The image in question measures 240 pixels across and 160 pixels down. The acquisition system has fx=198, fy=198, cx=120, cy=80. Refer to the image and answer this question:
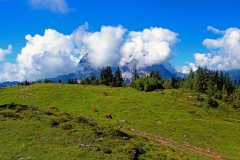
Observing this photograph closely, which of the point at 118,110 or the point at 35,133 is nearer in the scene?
the point at 35,133

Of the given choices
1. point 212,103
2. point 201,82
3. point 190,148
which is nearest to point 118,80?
point 201,82

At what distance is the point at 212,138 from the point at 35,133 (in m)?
37.1

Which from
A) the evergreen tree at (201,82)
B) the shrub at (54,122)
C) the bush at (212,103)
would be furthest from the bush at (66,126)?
the evergreen tree at (201,82)

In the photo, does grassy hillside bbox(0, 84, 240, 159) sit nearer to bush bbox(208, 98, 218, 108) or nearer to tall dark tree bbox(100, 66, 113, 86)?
bush bbox(208, 98, 218, 108)

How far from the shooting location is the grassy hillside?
20.6 metres

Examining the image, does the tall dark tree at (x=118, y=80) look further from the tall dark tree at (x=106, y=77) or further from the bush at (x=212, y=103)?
the bush at (x=212, y=103)

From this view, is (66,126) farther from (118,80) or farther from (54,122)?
(118,80)

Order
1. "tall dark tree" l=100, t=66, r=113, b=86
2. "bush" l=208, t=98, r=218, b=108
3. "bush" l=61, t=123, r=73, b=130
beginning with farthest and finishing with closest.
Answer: "tall dark tree" l=100, t=66, r=113, b=86 < "bush" l=208, t=98, r=218, b=108 < "bush" l=61, t=123, r=73, b=130

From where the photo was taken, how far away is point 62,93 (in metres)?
72.6

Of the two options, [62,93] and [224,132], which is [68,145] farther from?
[62,93]

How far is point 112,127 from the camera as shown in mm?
32281

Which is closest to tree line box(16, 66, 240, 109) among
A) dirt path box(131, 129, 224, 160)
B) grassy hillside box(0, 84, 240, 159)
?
grassy hillside box(0, 84, 240, 159)

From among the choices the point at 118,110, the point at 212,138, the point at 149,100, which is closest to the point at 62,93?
the point at 118,110

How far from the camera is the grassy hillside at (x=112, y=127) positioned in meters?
20.6
